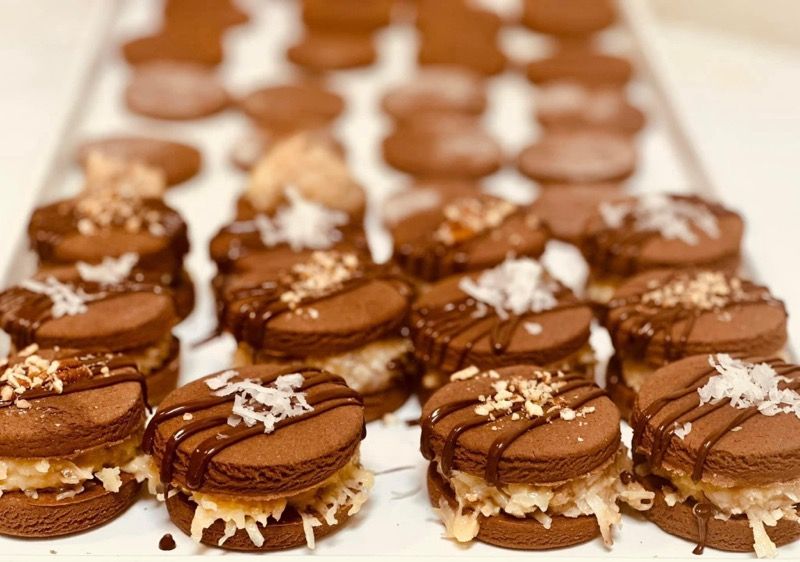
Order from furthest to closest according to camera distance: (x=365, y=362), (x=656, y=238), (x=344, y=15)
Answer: (x=344, y=15) < (x=656, y=238) < (x=365, y=362)

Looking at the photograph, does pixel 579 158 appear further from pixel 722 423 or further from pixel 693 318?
pixel 722 423

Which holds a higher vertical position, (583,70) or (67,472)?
(67,472)

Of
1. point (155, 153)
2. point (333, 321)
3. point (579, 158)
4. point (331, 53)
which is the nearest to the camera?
point (333, 321)

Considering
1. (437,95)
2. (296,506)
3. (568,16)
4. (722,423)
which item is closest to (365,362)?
(296,506)

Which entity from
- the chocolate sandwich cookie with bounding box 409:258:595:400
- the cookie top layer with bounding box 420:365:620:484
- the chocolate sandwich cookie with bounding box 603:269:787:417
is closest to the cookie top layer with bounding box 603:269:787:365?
the chocolate sandwich cookie with bounding box 603:269:787:417

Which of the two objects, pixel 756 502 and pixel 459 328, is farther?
pixel 459 328

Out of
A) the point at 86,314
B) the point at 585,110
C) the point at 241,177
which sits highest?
the point at 86,314

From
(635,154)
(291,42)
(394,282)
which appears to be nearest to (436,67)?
(291,42)

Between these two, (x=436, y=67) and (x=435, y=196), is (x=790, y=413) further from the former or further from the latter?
→ (x=436, y=67)

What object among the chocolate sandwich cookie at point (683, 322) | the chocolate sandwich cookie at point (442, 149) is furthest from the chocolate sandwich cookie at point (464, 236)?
the chocolate sandwich cookie at point (442, 149)
